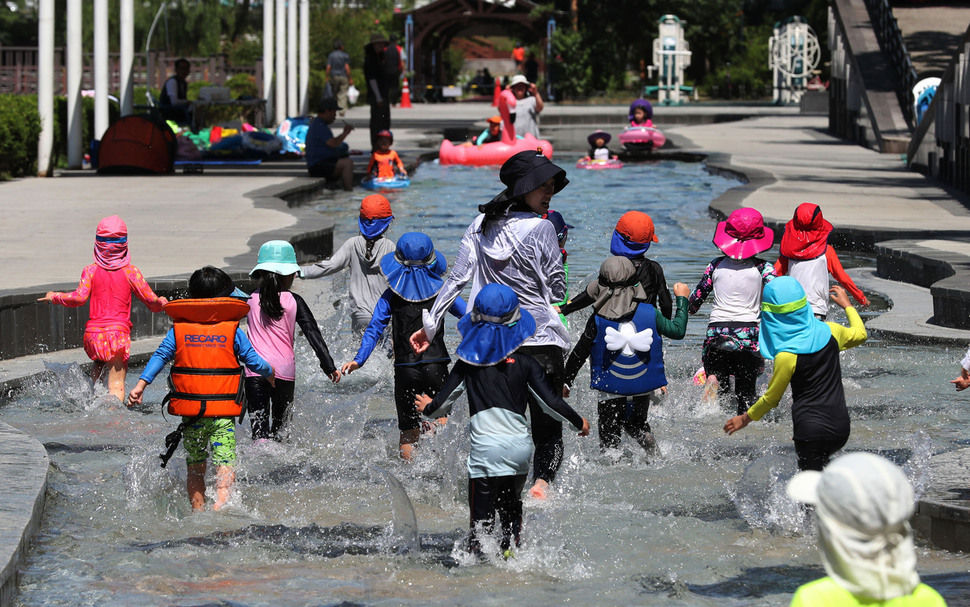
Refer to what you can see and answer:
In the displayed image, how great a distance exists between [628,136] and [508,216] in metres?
20.2

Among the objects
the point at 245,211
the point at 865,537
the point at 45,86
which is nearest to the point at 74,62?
the point at 45,86

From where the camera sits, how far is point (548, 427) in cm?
639

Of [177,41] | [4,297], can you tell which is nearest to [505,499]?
[4,297]

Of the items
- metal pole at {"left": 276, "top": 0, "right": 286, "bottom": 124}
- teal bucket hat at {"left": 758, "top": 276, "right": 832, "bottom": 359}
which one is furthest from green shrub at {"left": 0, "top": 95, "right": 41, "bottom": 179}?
teal bucket hat at {"left": 758, "top": 276, "right": 832, "bottom": 359}

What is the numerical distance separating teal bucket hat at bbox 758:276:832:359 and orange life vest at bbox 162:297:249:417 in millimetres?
2361

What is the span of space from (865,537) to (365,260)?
5976 mm

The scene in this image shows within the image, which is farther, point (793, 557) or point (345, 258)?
point (345, 258)

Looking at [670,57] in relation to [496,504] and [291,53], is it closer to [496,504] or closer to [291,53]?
[291,53]

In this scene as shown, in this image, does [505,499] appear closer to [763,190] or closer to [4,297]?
[4,297]

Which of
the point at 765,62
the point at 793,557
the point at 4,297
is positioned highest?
the point at 765,62

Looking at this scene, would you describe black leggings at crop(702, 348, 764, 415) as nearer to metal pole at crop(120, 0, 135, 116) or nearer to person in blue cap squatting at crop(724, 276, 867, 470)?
person in blue cap squatting at crop(724, 276, 867, 470)

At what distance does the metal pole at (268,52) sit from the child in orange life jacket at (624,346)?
22.3 m

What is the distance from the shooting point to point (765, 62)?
5866cm

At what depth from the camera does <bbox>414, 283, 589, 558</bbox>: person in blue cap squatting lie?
557 centimetres
